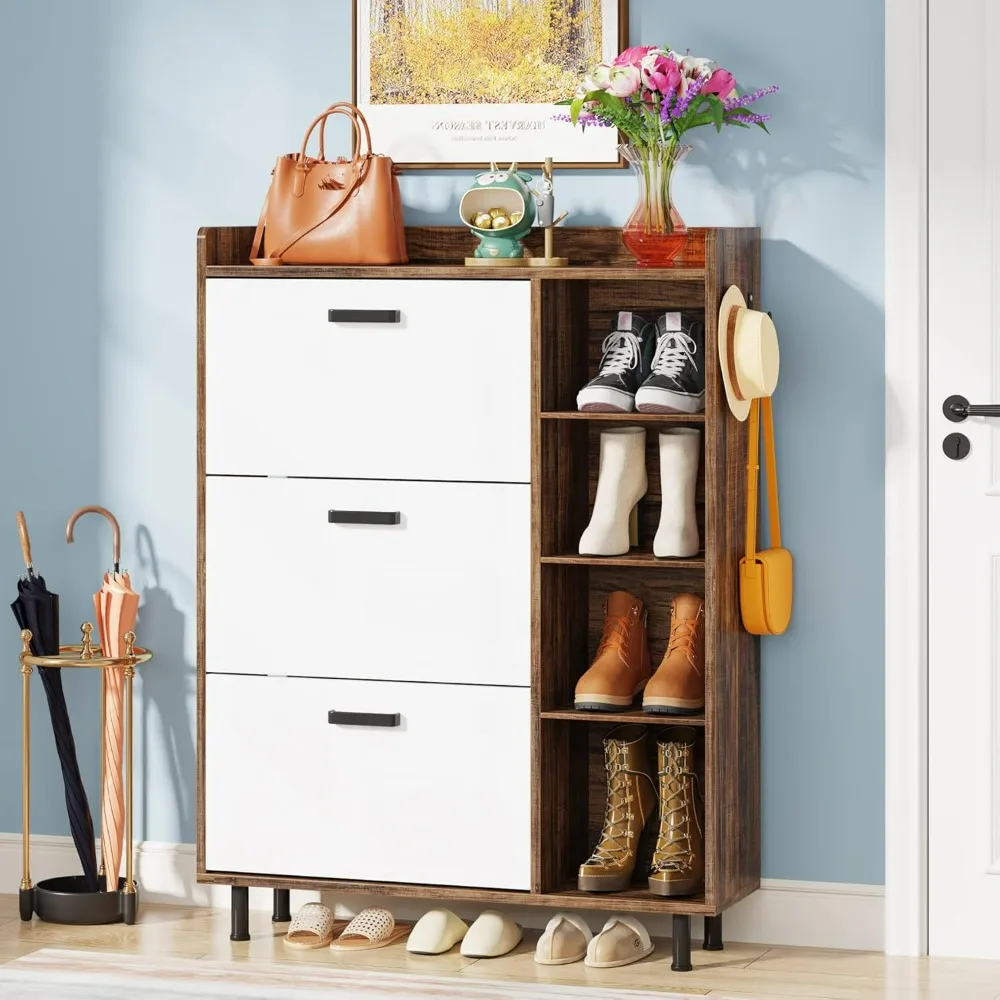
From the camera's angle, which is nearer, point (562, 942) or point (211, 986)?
point (211, 986)

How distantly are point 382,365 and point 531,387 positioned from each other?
284mm

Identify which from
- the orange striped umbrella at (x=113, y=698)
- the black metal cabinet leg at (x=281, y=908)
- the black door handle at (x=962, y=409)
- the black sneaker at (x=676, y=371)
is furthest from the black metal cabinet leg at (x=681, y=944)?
the orange striped umbrella at (x=113, y=698)

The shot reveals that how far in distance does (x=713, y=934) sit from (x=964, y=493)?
0.95 m

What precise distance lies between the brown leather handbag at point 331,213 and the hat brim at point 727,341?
641mm

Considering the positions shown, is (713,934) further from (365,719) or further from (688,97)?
→ (688,97)

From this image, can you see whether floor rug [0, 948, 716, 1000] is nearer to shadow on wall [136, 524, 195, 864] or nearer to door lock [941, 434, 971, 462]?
door lock [941, 434, 971, 462]

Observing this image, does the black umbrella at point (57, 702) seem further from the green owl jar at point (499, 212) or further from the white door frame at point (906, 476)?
the white door frame at point (906, 476)

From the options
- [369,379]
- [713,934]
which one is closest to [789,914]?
[713,934]

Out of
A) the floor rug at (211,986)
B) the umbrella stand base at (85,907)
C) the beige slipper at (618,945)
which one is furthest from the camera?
the umbrella stand base at (85,907)

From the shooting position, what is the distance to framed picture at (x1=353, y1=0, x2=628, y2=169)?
10.8 feet

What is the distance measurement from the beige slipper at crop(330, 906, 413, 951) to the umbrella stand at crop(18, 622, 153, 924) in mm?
476

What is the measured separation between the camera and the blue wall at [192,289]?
10.5 ft

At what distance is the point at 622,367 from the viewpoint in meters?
3.06

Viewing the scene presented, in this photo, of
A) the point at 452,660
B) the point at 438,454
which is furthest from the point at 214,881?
the point at 438,454
